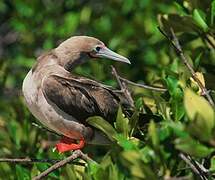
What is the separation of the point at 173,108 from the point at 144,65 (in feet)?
8.93

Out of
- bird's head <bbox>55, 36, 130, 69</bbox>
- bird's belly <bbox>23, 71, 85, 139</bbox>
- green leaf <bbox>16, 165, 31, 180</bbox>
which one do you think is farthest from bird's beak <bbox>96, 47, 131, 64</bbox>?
green leaf <bbox>16, 165, 31, 180</bbox>

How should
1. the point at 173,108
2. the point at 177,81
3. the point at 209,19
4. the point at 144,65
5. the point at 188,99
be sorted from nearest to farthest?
the point at 188,99 → the point at 173,108 → the point at 177,81 → the point at 209,19 → the point at 144,65

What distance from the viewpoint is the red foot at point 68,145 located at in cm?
383

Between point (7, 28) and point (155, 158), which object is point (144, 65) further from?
point (155, 158)

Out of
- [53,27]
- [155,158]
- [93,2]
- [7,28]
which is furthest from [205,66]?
[7,28]

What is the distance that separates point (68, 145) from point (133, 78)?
1974 millimetres

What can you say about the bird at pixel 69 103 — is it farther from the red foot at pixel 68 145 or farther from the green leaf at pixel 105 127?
the green leaf at pixel 105 127

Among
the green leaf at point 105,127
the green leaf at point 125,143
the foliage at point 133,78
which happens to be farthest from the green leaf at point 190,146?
the green leaf at point 105,127

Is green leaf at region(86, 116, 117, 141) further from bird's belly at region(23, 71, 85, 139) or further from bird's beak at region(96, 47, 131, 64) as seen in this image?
bird's beak at region(96, 47, 131, 64)

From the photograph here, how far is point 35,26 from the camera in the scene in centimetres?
697

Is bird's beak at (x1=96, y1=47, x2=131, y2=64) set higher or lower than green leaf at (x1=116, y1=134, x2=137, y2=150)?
lower

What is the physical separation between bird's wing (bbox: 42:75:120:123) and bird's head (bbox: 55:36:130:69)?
32 centimetres

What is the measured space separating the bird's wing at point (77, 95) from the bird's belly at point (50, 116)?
37 mm

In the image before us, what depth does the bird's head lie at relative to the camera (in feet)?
14.0
